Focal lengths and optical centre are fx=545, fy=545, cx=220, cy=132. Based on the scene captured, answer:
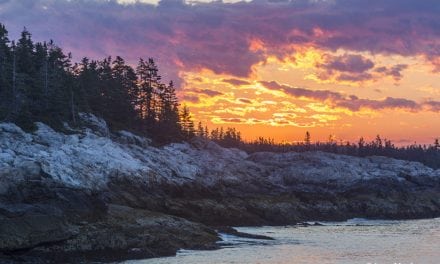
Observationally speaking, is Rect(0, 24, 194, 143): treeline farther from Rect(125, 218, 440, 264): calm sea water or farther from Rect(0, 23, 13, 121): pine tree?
Rect(125, 218, 440, 264): calm sea water

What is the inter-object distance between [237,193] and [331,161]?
116 feet

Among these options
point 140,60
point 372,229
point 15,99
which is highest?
point 140,60

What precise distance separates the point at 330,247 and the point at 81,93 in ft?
169

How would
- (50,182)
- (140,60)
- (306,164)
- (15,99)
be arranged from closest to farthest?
(50,182)
(15,99)
(306,164)
(140,60)

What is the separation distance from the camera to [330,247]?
54.6 metres


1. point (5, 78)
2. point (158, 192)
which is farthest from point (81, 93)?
point (158, 192)

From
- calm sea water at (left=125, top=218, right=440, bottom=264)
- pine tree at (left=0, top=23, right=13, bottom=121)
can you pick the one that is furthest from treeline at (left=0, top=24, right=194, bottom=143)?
calm sea water at (left=125, top=218, right=440, bottom=264)

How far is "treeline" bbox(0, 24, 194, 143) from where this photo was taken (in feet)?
240

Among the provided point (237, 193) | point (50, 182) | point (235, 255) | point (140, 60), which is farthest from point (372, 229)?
point (140, 60)

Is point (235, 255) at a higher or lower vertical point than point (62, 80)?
lower

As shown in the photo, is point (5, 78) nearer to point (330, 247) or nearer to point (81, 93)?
point (81, 93)

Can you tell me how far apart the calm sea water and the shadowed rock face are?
3.38m

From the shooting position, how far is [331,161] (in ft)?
373

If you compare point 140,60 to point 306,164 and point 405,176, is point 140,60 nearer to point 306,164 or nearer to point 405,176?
point 306,164
